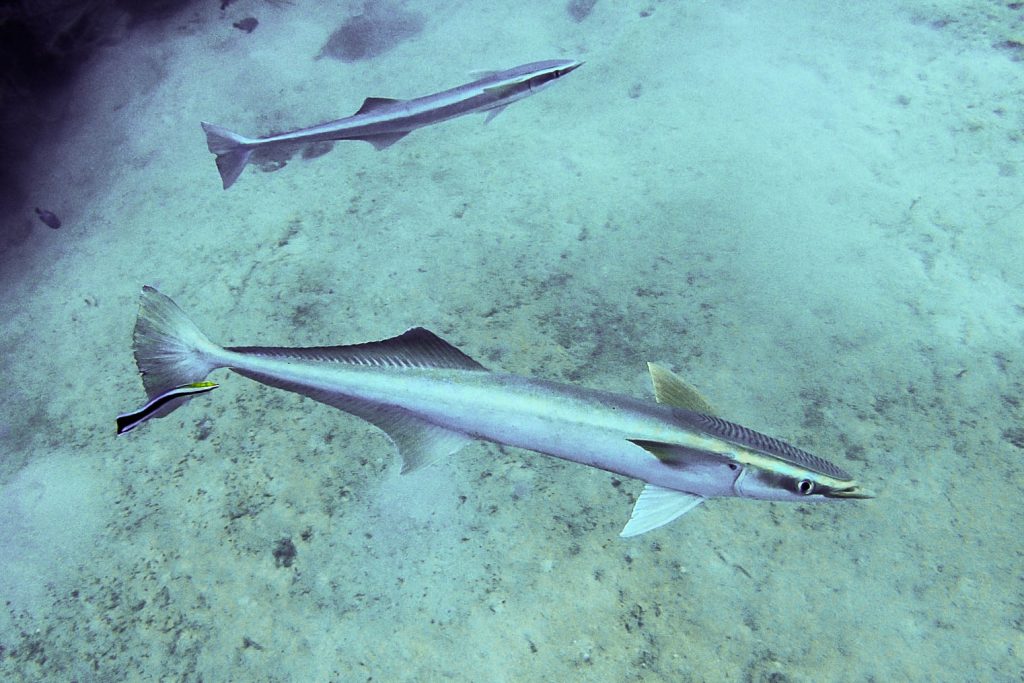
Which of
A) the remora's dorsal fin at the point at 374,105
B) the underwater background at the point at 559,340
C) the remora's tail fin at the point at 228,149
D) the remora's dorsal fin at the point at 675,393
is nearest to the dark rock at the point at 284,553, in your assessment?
the underwater background at the point at 559,340

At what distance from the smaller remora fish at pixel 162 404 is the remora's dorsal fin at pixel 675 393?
5.82 feet

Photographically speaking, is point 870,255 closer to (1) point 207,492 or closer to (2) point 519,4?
(1) point 207,492

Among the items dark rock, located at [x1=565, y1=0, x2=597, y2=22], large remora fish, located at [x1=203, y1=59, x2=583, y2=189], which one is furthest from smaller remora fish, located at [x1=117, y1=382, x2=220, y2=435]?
dark rock, located at [x1=565, y1=0, x2=597, y2=22]

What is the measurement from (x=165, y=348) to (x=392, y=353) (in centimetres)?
107

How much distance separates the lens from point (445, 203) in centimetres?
473

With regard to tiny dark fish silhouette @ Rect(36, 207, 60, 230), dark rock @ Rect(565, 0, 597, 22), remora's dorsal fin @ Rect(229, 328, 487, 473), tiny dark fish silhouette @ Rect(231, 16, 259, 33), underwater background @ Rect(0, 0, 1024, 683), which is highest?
dark rock @ Rect(565, 0, 597, 22)

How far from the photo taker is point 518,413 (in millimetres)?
2189

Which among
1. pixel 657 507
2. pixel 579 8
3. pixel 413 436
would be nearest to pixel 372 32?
pixel 579 8

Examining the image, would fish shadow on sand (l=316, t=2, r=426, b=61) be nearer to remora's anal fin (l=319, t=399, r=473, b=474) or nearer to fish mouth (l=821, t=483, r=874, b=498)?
remora's anal fin (l=319, t=399, r=473, b=474)

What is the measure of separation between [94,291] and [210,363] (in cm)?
316

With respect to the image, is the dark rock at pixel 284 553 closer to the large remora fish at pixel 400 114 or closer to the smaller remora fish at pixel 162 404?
the smaller remora fish at pixel 162 404

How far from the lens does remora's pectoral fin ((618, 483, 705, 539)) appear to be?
2119 millimetres

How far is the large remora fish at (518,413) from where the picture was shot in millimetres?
2047

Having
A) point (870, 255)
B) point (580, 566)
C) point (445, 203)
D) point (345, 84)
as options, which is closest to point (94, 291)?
point (445, 203)
